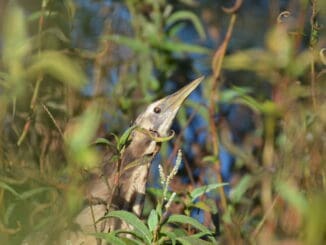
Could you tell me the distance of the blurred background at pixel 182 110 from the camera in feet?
9.29

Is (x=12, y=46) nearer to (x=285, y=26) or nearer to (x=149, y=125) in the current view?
(x=149, y=125)

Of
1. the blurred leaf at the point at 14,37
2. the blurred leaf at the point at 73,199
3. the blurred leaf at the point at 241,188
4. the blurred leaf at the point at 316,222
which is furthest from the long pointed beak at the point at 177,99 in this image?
the blurred leaf at the point at 316,222

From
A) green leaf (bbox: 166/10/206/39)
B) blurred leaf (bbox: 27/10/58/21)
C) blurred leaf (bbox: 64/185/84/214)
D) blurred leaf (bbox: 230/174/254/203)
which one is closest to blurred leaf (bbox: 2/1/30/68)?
blurred leaf (bbox: 27/10/58/21)

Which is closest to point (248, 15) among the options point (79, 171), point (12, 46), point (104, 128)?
point (104, 128)

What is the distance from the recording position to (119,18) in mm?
5297

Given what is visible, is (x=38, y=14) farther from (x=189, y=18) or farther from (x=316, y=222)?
(x=316, y=222)

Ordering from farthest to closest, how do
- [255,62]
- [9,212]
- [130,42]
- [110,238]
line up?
1. [130,42]
2. [255,62]
3. [9,212]
4. [110,238]

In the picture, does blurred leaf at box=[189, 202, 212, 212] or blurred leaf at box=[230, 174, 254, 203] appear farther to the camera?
blurred leaf at box=[230, 174, 254, 203]

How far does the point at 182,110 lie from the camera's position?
5.10 metres

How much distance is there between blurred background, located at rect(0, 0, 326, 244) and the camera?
2.83 metres

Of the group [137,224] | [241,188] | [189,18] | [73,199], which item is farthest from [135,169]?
[73,199]

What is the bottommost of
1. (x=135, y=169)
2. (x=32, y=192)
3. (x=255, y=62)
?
(x=135, y=169)

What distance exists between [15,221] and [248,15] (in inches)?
128

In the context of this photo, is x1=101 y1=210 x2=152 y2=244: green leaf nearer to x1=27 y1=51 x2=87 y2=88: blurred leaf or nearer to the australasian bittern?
x1=27 y1=51 x2=87 y2=88: blurred leaf
